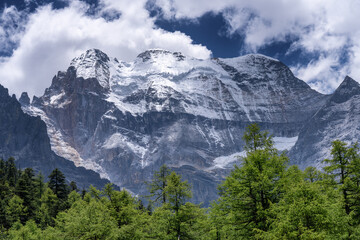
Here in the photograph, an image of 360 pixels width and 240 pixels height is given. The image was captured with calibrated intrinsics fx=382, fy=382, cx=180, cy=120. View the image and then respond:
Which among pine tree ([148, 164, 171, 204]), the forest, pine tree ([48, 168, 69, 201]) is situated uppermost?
pine tree ([48, 168, 69, 201])

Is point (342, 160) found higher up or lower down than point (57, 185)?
lower down

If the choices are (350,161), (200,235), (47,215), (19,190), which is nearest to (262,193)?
(350,161)

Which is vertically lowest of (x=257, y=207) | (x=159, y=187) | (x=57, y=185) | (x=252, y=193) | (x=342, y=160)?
(x=257, y=207)

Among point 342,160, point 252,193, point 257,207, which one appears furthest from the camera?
point 342,160

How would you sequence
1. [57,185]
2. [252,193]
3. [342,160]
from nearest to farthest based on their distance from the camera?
[252,193]
[342,160]
[57,185]

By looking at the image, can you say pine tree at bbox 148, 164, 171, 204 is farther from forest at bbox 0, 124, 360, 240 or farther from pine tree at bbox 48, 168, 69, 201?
pine tree at bbox 48, 168, 69, 201

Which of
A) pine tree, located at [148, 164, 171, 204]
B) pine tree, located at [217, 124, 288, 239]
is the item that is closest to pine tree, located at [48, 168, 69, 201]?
pine tree, located at [148, 164, 171, 204]

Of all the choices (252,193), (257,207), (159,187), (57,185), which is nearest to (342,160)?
(252,193)

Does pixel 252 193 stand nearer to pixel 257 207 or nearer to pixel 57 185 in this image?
pixel 257 207

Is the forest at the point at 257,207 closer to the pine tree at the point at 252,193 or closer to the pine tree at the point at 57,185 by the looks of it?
the pine tree at the point at 252,193

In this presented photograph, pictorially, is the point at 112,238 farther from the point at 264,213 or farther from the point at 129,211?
the point at 264,213

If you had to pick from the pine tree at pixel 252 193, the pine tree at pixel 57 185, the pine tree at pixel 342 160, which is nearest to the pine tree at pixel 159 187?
the pine tree at pixel 252 193

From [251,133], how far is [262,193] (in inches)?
262

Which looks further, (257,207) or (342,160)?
(342,160)
